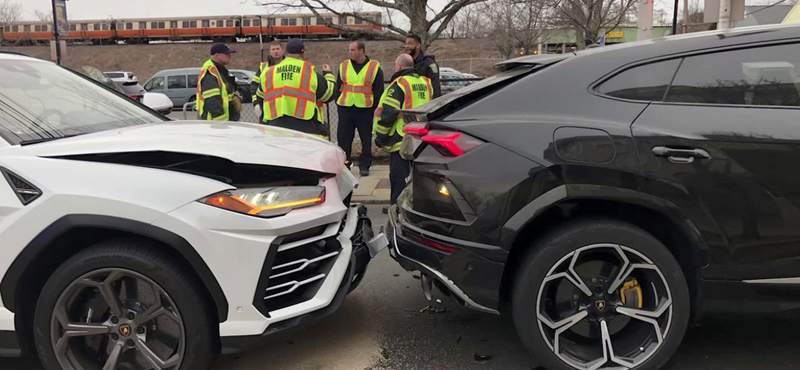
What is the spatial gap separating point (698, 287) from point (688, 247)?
196 millimetres

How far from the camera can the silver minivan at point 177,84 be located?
2190 cm

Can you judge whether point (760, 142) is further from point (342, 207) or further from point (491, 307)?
point (342, 207)

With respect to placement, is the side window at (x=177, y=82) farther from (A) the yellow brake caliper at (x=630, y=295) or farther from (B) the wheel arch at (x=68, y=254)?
(A) the yellow brake caliper at (x=630, y=295)

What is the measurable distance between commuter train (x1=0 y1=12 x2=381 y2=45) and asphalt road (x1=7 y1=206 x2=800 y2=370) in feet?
148

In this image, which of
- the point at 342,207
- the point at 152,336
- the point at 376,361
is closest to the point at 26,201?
the point at 152,336

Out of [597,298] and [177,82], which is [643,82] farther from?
[177,82]

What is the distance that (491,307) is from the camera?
2668mm

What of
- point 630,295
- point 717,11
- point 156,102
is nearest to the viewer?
point 630,295

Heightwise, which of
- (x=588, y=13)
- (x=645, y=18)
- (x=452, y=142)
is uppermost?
(x=588, y=13)

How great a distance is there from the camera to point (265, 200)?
2473mm

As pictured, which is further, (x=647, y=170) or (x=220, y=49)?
(x=220, y=49)

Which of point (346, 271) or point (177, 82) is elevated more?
point (177, 82)

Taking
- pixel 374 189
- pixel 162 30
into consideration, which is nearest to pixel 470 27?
pixel 162 30

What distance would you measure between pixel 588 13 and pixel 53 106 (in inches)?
729
